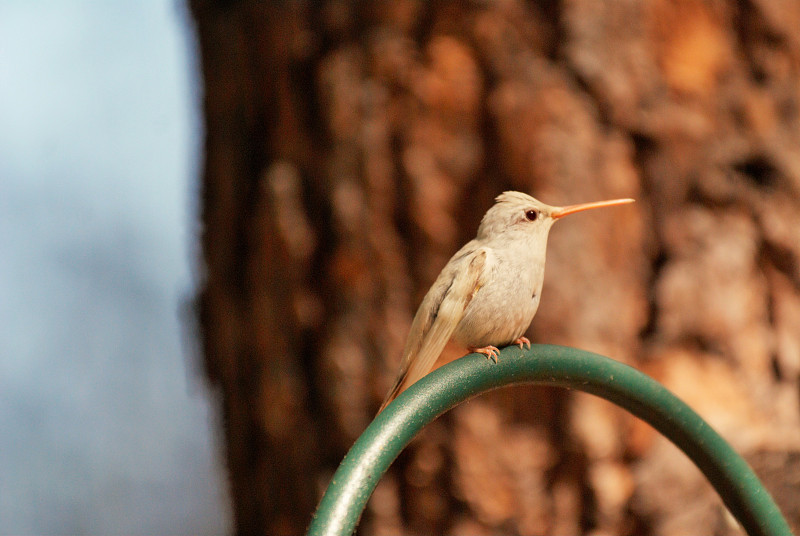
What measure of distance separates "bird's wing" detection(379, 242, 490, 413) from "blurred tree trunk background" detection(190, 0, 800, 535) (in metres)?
1.15

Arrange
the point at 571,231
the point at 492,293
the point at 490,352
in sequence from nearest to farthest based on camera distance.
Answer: the point at 490,352
the point at 492,293
the point at 571,231

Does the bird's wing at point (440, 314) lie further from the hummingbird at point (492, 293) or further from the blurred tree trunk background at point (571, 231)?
the blurred tree trunk background at point (571, 231)

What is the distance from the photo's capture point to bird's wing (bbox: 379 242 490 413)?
127 centimetres

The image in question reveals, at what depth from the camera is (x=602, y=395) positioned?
1.20m

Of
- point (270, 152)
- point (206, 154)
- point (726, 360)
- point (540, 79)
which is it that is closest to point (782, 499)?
point (726, 360)

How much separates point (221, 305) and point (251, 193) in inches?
22.7

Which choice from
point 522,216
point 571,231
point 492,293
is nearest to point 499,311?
point 492,293

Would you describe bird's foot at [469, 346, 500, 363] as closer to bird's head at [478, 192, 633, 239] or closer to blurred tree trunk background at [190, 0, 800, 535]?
bird's head at [478, 192, 633, 239]

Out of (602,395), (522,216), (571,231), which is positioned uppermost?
(522,216)

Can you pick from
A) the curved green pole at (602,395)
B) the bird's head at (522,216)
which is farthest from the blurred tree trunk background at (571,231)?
the curved green pole at (602,395)

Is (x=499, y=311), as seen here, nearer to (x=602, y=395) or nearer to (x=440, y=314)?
(x=440, y=314)

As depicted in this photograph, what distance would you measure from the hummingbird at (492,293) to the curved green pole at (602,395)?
10 centimetres

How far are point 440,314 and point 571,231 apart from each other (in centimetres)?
128

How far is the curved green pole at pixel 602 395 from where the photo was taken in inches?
39.0
